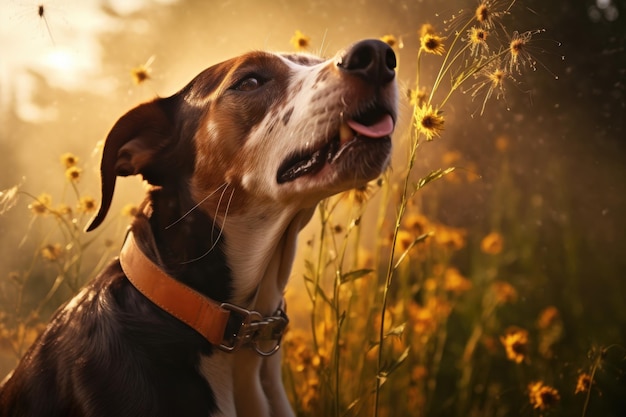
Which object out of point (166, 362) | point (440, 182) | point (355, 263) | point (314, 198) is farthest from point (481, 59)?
point (440, 182)

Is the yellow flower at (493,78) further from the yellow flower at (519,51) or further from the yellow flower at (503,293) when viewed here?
the yellow flower at (503,293)

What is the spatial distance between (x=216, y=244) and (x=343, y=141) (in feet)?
2.13

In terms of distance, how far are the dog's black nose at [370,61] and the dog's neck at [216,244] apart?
0.60 meters

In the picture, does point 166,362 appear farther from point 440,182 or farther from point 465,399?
point 440,182

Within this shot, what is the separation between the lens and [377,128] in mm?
2309

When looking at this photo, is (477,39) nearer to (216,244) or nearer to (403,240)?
(216,244)

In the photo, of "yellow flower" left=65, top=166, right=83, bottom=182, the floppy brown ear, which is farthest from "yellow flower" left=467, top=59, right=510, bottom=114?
"yellow flower" left=65, top=166, right=83, bottom=182

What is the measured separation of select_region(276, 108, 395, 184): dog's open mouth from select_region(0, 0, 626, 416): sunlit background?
184 centimetres

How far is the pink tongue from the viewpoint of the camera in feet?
7.43

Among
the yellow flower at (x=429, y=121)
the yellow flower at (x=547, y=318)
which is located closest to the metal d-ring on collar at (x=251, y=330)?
the yellow flower at (x=429, y=121)

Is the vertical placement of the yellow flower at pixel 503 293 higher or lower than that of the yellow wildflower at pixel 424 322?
lower

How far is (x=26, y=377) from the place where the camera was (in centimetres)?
234

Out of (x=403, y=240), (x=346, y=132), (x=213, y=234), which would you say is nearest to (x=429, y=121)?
(x=346, y=132)

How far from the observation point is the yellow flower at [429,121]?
233 centimetres
